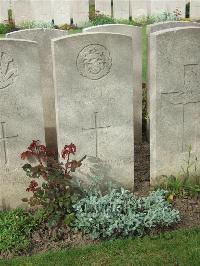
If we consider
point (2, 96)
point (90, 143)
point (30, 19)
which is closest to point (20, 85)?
point (2, 96)

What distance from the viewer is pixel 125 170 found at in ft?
18.3

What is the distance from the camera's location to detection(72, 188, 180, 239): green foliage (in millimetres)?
4777

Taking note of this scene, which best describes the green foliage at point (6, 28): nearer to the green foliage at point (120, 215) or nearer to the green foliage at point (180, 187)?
the green foliage at point (180, 187)

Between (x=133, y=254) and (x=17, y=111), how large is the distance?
184 cm

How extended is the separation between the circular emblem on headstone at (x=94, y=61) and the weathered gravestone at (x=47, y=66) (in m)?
1.63

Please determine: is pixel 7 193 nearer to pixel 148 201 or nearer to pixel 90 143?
pixel 90 143

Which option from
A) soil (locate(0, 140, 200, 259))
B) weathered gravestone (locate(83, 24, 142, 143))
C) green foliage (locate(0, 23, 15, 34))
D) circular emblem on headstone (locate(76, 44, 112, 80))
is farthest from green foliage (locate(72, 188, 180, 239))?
green foliage (locate(0, 23, 15, 34))

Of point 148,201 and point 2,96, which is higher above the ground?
point 2,96

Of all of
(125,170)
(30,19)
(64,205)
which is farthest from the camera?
(30,19)

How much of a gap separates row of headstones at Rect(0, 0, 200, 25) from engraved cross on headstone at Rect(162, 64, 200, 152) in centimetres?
1144

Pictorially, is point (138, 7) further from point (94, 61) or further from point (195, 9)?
point (94, 61)

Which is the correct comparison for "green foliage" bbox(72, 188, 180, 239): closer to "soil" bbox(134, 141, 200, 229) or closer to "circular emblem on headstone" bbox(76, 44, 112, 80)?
"soil" bbox(134, 141, 200, 229)

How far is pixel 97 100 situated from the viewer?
5.21m

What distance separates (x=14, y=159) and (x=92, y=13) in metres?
12.2
